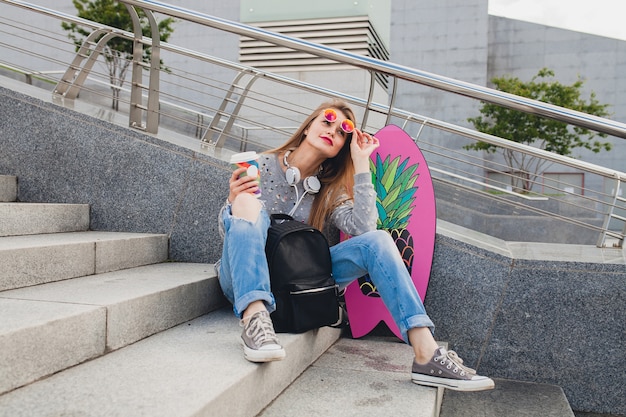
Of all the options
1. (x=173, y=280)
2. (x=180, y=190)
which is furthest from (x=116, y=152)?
(x=173, y=280)

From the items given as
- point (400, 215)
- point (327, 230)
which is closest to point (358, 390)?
point (327, 230)

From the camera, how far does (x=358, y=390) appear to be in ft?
7.60

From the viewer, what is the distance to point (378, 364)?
2723 mm

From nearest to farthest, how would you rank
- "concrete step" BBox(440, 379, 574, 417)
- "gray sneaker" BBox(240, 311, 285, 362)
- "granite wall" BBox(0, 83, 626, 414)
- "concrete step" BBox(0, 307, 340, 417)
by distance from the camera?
"concrete step" BBox(0, 307, 340, 417) → "gray sneaker" BBox(240, 311, 285, 362) → "concrete step" BBox(440, 379, 574, 417) → "granite wall" BBox(0, 83, 626, 414)

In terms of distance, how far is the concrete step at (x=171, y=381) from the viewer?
1.55 metres

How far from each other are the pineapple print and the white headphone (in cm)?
46

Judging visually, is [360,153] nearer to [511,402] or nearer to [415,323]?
[415,323]

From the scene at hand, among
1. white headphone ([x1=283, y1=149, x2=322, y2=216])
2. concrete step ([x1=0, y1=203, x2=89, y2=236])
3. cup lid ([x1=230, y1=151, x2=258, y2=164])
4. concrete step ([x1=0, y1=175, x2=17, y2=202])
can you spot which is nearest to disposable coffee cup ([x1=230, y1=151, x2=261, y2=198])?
cup lid ([x1=230, y1=151, x2=258, y2=164])

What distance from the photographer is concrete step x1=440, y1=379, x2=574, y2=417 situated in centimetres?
276

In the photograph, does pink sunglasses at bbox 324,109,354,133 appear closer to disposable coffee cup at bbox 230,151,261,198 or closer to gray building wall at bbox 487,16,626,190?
disposable coffee cup at bbox 230,151,261,198

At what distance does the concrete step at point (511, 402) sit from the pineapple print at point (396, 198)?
70cm

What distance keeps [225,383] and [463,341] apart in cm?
185

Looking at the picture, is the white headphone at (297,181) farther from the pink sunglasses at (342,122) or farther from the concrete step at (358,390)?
the concrete step at (358,390)

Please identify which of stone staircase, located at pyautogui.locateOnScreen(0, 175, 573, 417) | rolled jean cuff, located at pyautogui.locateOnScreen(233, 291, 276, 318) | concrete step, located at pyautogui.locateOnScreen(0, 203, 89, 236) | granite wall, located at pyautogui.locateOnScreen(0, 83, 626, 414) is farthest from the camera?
granite wall, located at pyautogui.locateOnScreen(0, 83, 626, 414)
